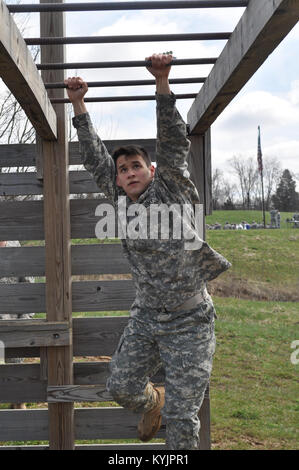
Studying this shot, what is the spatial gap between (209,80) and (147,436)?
2107mm

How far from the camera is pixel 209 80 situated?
2898mm

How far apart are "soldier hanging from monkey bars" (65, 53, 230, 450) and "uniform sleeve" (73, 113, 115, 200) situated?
12mm

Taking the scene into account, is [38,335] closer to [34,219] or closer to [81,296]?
[81,296]

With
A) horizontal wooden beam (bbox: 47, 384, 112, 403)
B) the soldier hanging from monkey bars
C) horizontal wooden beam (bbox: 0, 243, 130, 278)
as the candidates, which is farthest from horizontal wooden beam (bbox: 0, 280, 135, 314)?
the soldier hanging from monkey bars

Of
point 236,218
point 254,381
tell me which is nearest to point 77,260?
point 254,381

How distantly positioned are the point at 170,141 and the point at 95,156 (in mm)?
556

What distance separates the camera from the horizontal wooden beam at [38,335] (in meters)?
3.54

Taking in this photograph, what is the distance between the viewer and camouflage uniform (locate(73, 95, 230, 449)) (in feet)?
8.78

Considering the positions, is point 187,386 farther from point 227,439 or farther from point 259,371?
point 259,371

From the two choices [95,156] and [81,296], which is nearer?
[95,156]

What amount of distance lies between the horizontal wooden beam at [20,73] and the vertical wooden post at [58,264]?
494 mm

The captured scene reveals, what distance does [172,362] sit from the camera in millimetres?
2738

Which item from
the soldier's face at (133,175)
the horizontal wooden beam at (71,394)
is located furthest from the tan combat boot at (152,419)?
the soldier's face at (133,175)
